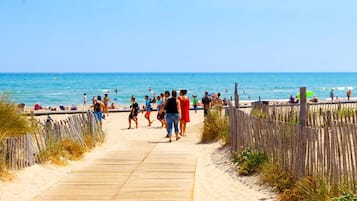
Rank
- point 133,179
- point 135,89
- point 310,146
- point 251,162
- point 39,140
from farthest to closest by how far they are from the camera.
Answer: point 135,89, point 39,140, point 251,162, point 133,179, point 310,146

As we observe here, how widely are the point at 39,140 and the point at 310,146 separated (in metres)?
6.06

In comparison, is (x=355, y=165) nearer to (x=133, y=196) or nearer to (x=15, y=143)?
(x=133, y=196)

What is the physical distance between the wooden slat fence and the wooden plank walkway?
1.59 metres

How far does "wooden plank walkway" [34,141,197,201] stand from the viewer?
342 inches

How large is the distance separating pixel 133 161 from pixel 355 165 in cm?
641

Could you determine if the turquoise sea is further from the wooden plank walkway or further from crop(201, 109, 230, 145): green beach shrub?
the wooden plank walkway

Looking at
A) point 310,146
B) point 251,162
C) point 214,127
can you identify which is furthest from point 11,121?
point 214,127

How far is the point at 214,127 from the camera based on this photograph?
16125 mm

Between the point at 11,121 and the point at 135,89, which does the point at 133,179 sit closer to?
the point at 11,121

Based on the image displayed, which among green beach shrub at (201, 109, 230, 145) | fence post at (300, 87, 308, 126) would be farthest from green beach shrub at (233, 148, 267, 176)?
green beach shrub at (201, 109, 230, 145)

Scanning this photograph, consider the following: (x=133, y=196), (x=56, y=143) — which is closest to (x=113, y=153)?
(x=56, y=143)

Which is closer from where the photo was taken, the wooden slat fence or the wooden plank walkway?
the wooden slat fence

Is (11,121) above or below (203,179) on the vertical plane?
above

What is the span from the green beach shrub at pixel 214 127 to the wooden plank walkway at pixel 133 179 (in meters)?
1.90
